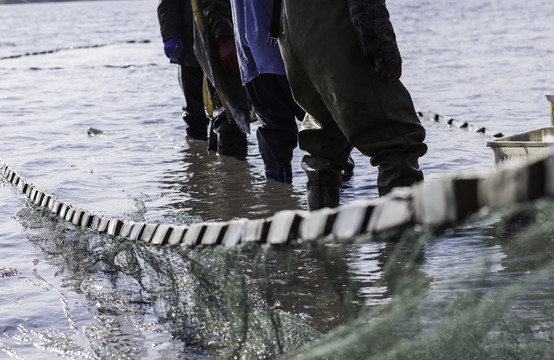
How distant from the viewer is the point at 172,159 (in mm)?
7879

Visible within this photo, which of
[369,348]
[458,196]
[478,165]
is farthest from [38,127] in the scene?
[458,196]

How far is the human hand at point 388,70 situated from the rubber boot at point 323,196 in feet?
3.00

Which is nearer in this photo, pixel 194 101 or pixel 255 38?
pixel 255 38

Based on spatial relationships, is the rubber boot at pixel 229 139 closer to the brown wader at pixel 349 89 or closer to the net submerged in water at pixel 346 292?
the net submerged in water at pixel 346 292

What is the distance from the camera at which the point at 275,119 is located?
6.08 m

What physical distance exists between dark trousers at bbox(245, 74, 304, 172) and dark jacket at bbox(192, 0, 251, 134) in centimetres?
79

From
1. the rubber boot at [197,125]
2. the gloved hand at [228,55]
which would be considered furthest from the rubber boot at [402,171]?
the rubber boot at [197,125]

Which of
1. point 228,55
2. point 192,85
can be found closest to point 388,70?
point 228,55

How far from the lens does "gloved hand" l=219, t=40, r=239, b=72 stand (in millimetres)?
6879

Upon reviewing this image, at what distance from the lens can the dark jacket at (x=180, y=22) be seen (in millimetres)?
8039

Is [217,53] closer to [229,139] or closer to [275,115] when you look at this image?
[229,139]

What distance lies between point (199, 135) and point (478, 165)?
3.30m

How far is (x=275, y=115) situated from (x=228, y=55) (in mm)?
1123

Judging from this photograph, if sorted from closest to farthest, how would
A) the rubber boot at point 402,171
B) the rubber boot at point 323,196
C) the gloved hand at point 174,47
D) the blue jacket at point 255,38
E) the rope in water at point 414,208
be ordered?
1. the rope in water at point 414,208
2. the rubber boot at point 402,171
3. the rubber boot at point 323,196
4. the blue jacket at point 255,38
5. the gloved hand at point 174,47
